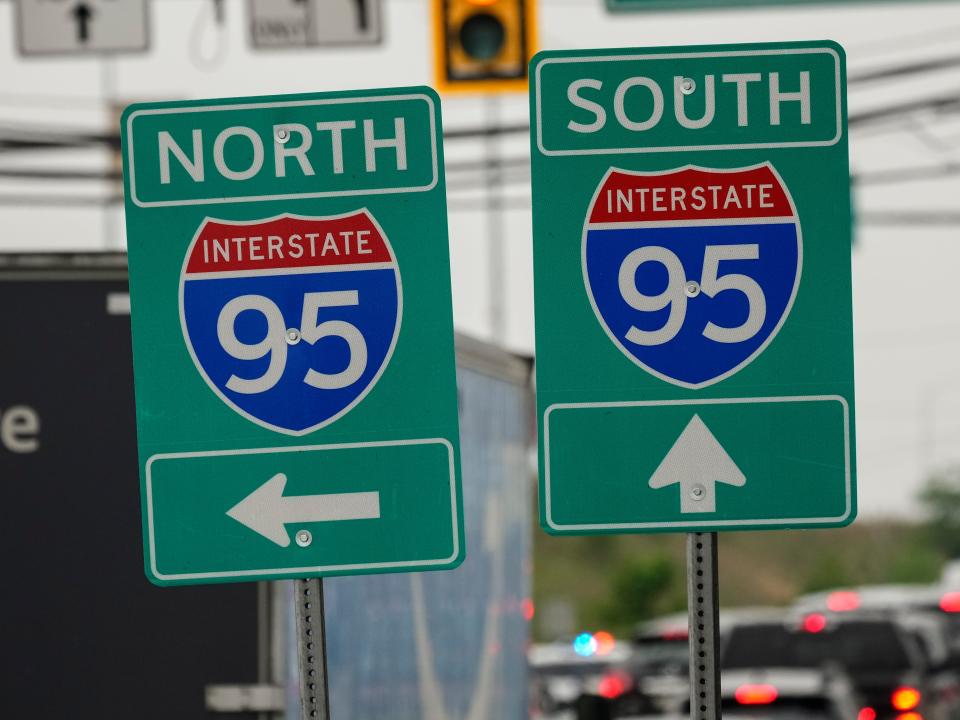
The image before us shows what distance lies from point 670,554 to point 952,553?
2576 centimetres

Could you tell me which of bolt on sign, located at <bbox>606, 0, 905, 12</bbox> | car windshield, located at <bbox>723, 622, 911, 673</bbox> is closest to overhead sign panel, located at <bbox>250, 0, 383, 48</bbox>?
bolt on sign, located at <bbox>606, 0, 905, 12</bbox>

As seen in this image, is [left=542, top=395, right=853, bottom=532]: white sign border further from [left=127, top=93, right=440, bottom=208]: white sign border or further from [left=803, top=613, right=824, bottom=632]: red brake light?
[left=803, top=613, right=824, bottom=632]: red brake light

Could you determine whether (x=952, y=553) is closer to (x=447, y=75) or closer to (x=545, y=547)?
(x=545, y=547)

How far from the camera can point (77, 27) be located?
44.5ft

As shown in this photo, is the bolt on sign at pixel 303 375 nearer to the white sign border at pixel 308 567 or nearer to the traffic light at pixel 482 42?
the white sign border at pixel 308 567

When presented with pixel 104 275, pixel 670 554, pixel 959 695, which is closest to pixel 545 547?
pixel 670 554

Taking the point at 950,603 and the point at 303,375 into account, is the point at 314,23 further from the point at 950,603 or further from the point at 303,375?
the point at 950,603

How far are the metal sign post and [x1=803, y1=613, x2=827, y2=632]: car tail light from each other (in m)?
11.7

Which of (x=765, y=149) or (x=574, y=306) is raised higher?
(x=765, y=149)

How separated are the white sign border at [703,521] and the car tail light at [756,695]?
7.97 meters

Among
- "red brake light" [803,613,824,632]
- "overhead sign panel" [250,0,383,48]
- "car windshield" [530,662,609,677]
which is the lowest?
"car windshield" [530,662,609,677]

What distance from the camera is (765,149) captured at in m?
4.67

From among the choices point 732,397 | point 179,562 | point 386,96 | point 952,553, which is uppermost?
point 386,96

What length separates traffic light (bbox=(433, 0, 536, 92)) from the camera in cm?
1184
